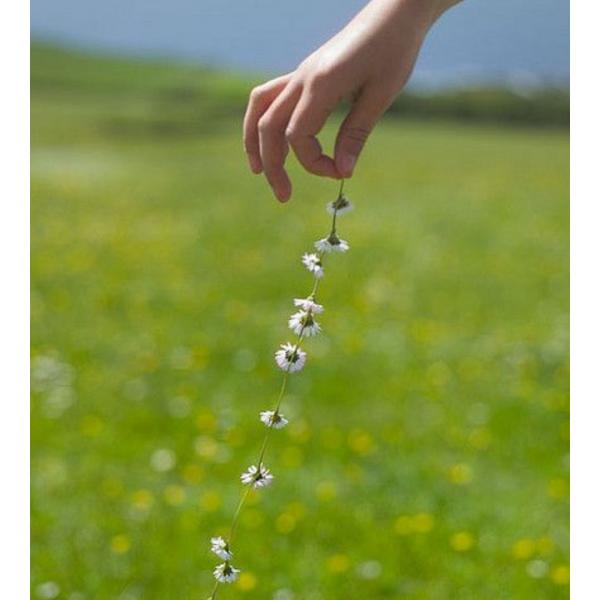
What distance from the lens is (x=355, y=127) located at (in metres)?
0.73

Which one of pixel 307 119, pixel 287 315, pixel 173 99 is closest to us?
pixel 307 119

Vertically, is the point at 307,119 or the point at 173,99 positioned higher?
the point at 173,99

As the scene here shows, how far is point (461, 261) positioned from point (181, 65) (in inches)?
42.1

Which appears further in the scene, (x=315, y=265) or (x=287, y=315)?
(x=287, y=315)

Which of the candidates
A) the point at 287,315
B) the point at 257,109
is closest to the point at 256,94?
the point at 257,109

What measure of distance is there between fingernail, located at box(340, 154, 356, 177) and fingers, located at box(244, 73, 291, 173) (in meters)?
0.07

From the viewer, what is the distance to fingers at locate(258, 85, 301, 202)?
2.39 feet

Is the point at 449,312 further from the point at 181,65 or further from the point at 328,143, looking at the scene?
the point at 181,65

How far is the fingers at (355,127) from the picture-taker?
73cm

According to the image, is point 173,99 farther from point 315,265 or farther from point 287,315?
point 315,265

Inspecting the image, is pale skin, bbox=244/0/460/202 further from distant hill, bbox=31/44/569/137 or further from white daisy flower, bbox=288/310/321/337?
distant hill, bbox=31/44/569/137

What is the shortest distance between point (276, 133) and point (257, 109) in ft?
0.17

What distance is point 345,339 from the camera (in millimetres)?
2398

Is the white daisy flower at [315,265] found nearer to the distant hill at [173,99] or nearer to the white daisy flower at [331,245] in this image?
the white daisy flower at [331,245]
